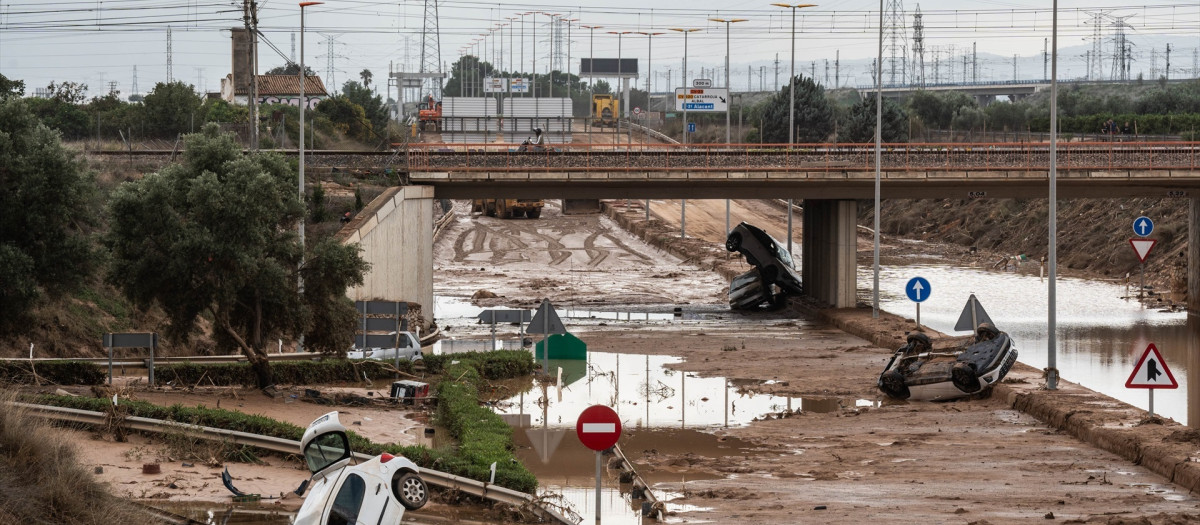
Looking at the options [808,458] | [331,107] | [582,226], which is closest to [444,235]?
[582,226]

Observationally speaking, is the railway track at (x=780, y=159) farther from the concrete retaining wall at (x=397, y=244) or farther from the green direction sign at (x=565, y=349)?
the green direction sign at (x=565, y=349)

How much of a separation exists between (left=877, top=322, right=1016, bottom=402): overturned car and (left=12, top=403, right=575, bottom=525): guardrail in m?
13.8

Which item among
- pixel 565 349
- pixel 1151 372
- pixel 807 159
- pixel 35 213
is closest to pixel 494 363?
pixel 565 349

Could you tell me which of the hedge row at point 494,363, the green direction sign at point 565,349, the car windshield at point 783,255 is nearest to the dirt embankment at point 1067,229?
the car windshield at point 783,255

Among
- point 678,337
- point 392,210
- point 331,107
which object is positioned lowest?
point 678,337

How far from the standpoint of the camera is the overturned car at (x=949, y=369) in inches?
1154

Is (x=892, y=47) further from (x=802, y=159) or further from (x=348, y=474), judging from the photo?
(x=348, y=474)

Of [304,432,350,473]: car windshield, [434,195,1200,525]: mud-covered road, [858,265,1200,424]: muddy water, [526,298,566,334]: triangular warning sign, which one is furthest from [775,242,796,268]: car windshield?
[304,432,350,473]: car windshield

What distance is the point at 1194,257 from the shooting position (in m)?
56.6

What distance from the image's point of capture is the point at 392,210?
46.0m

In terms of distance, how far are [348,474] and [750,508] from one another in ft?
22.1

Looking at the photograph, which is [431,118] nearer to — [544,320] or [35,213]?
[35,213]

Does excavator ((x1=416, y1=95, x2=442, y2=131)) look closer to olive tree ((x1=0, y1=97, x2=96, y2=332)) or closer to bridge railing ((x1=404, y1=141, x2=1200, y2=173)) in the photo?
bridge railing ((x1=404, y1=141, x2=1200, y2=173))

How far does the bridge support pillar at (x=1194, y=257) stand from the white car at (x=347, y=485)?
48800 millimetres
